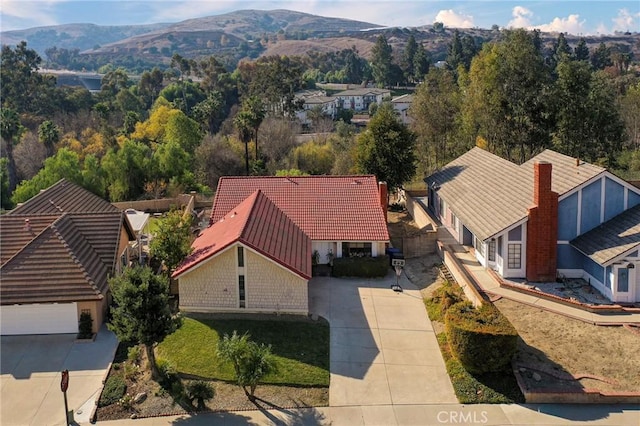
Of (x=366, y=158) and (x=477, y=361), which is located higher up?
(x=366, y=158)

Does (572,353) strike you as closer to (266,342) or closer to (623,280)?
(623,280)

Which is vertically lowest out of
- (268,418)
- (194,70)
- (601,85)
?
(268,418)

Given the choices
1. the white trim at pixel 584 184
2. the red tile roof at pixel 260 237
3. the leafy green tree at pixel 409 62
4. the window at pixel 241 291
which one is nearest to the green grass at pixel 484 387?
the red tile roof at pixel 260 237

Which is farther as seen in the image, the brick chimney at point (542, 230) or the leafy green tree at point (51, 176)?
the leafy green tree at point (51, 176)

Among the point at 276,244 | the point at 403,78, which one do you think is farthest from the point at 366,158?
the point at 403,78

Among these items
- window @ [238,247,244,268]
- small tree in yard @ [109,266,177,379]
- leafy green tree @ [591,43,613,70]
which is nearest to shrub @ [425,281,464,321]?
window @ [238,247,244,268]

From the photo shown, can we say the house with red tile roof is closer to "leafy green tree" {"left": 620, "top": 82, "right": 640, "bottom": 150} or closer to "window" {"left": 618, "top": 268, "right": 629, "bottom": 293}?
"window" {"left": 618, "top": 268, "right": 629, "bottom": 293}

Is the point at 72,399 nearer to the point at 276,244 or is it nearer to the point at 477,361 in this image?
the point at 276,244

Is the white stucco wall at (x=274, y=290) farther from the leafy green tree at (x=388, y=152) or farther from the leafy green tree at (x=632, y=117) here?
the leafy green tree at (x=632, y=117)
